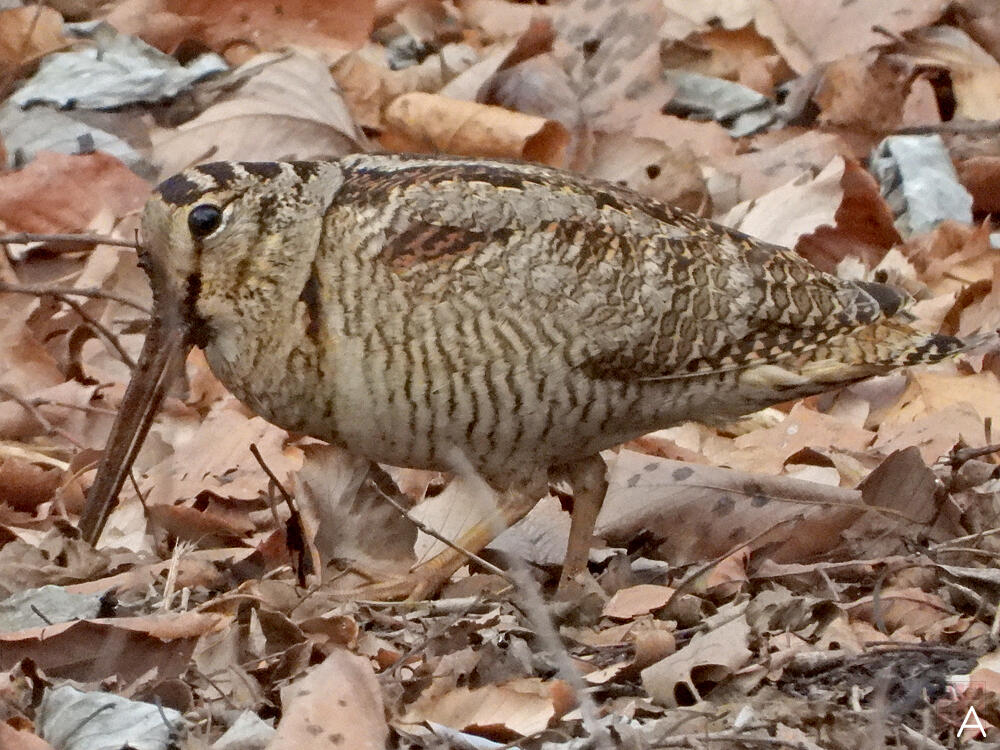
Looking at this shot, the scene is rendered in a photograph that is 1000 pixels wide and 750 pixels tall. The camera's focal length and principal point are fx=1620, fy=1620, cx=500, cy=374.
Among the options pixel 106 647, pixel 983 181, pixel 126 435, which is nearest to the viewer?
pixel 106 647

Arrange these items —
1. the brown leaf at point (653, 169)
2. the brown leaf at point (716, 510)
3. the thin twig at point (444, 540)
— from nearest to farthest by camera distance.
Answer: the thin twig at point (444, 540) → the brown leaf at point (716, 510) → the brown leaf at point (653, 169)

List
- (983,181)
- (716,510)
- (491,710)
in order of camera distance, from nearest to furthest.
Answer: (491,710) → (716,510) → (983,181)

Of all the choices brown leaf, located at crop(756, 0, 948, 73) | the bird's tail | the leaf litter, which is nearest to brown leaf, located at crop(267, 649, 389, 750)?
the leaf litter

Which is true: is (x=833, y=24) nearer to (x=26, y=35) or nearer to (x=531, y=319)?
(x=26, y=35)

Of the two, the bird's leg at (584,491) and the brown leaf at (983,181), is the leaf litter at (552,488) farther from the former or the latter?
the bird's leg at (584,491)

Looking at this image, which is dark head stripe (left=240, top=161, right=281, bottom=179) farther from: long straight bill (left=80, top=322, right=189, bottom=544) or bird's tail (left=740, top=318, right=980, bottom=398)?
bird's tail (left=740, top=318, right=980, bottom=398)

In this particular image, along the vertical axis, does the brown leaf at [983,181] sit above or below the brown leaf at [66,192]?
above

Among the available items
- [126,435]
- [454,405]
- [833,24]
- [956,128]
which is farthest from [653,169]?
[126,435]

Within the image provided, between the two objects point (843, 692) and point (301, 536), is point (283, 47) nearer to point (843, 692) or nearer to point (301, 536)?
point (301, 536)

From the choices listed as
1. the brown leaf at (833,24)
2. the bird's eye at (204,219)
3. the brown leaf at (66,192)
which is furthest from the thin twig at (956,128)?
the bird's eye at (204,219)
